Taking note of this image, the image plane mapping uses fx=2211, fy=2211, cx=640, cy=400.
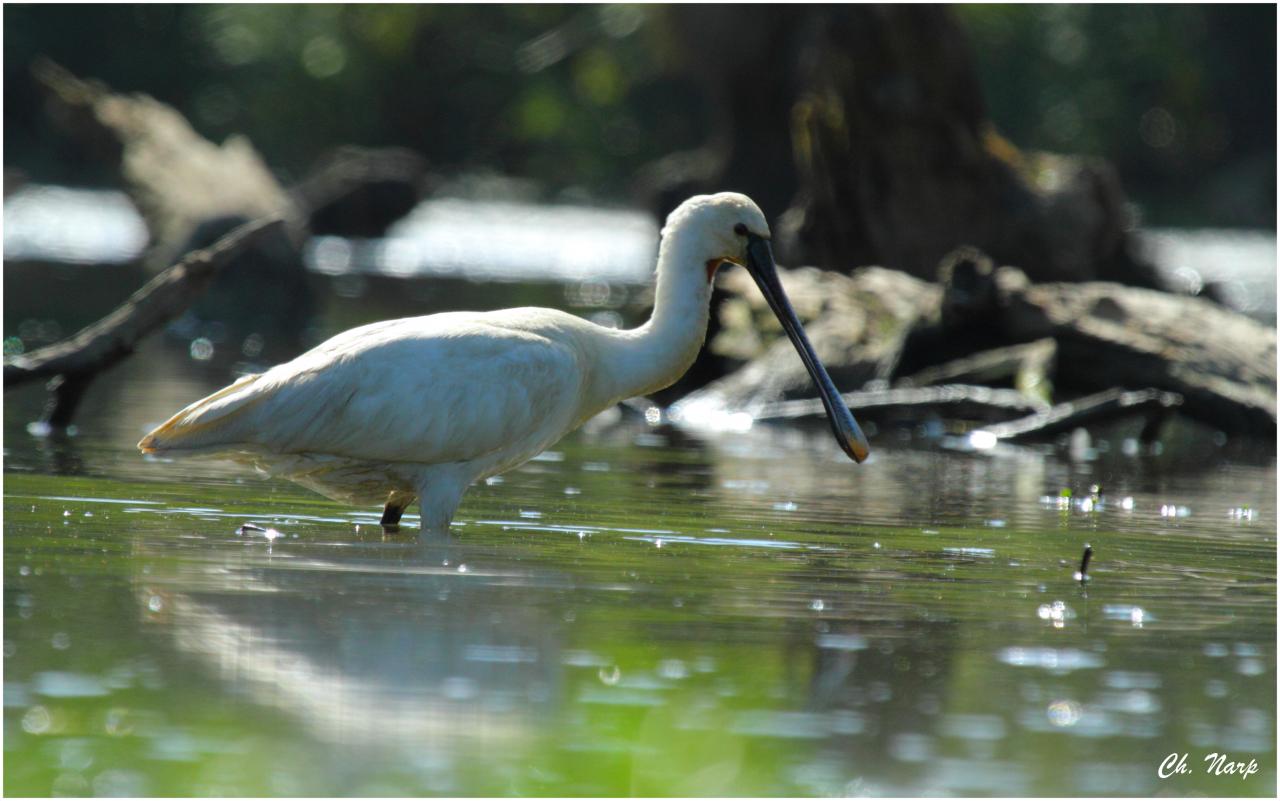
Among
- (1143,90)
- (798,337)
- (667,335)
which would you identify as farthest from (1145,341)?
(1143,90)

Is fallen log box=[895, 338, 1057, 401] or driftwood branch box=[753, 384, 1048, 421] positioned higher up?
fallen log box=[895, 338, 1057, 401]

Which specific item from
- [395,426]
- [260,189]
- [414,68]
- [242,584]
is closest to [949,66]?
[260,189]

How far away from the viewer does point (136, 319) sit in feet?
40.8

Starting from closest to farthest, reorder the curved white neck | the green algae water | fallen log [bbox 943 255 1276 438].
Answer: the green algae water < the curved white neck < fallen log [bbox 943 255 1276 438]

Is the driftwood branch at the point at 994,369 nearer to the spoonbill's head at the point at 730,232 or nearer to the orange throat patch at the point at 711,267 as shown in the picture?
the spoonbill's head at the point at 730,232

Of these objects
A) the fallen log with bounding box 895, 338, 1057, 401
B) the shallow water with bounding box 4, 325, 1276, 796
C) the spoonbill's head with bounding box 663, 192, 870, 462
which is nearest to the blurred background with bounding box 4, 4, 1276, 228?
the fallen log with bounding box 895, 338, 1057, 401

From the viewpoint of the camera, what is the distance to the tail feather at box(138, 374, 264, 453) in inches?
377

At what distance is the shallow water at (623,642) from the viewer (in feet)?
19.9

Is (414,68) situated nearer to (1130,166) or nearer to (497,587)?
(1130,166)

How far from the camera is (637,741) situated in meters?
6.34

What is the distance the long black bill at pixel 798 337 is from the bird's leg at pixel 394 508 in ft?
6.66

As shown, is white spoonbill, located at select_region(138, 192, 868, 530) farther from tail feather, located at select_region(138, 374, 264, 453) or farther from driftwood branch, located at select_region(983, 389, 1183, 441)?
driftwood branch, located at select_region(983, 389, 1183, 441)

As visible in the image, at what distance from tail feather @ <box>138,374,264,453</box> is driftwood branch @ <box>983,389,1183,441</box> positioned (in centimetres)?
676

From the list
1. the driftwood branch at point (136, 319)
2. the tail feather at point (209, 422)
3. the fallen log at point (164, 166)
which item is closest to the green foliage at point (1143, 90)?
the fallen log at point (164, 166)
